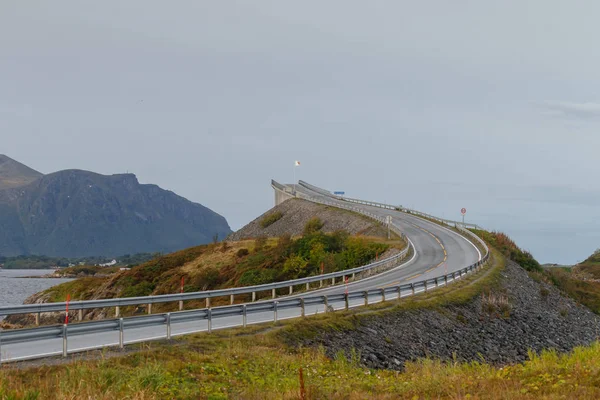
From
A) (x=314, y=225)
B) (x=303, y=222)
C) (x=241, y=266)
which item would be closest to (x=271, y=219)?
(x=303, y=222)

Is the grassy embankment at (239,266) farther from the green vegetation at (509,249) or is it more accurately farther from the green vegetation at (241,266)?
the green vegetation at (509,249)

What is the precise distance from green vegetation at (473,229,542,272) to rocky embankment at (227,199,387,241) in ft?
35.5

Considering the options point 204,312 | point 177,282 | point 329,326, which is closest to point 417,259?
point 177,282

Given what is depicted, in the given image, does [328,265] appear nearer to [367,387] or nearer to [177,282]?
[177,282]

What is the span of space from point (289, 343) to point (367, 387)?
261 inches

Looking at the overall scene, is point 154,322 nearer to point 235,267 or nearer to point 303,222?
point 235,267

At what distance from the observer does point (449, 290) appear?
3909 cm

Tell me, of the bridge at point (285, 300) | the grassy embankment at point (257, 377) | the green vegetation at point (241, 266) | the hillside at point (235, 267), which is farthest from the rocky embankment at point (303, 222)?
the grassy embankment at point (257, 377)

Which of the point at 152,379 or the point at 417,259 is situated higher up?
the point at 417,259

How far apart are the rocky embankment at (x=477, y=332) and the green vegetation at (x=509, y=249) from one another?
1459cm

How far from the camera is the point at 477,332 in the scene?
32938 mm

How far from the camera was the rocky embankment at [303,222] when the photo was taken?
3162 inches

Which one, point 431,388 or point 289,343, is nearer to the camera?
point 431,388

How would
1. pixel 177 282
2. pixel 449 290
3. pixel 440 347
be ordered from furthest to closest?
pixel 177 282 < pixel 449 290 < pixel 440 347
